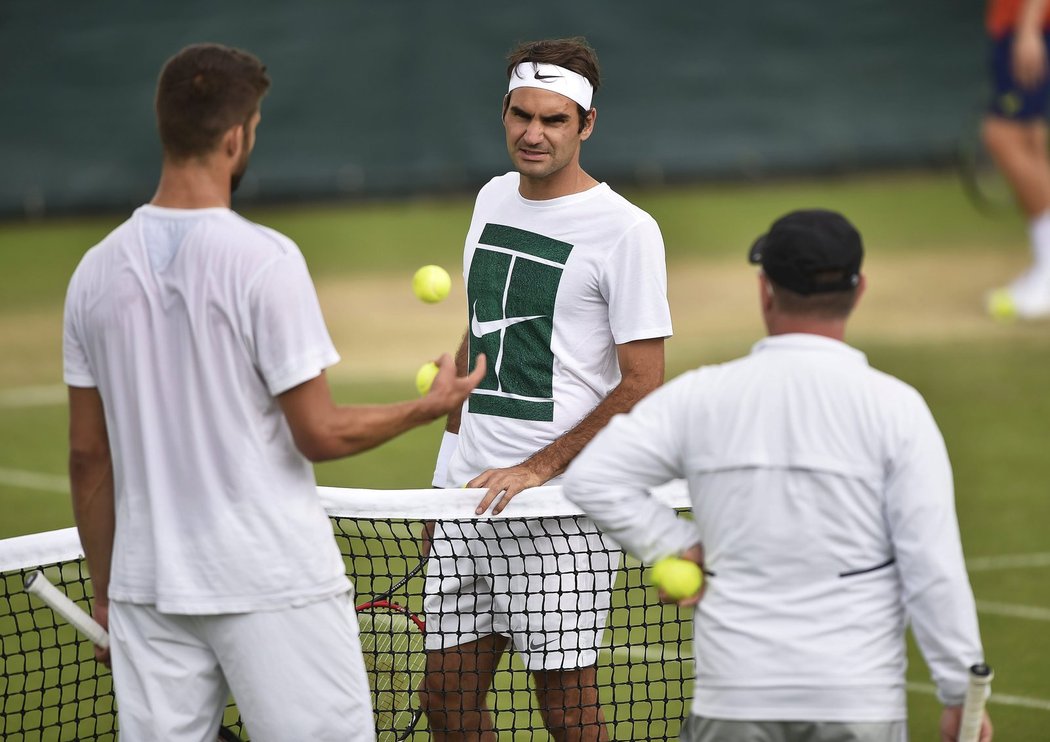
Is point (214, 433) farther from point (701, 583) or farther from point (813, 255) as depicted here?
point (813, 255)

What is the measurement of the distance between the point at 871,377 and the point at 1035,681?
322 cm

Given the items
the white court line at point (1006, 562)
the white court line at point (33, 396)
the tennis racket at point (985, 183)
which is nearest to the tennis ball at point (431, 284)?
the white court line at point (1006, 562)

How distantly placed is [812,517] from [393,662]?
202 centimetres

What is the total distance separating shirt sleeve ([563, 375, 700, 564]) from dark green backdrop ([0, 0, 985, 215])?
14.8 m

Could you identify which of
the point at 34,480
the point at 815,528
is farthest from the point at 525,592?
the point at 34,480

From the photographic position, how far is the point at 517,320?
14.5ft

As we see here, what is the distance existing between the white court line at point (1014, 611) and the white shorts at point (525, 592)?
2.76 metres

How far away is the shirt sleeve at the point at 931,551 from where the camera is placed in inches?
118

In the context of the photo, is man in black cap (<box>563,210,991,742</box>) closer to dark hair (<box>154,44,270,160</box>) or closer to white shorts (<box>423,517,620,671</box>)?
dark hair (<box>154,44,270,160</box>)

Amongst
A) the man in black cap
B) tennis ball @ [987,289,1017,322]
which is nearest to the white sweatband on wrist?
the man in black cap

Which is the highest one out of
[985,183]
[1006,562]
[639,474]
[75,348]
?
[985,183]

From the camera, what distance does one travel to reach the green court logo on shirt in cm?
438

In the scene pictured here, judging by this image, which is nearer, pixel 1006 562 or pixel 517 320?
pixel 517 320

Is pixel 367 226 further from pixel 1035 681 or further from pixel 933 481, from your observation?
pixel 933 481
